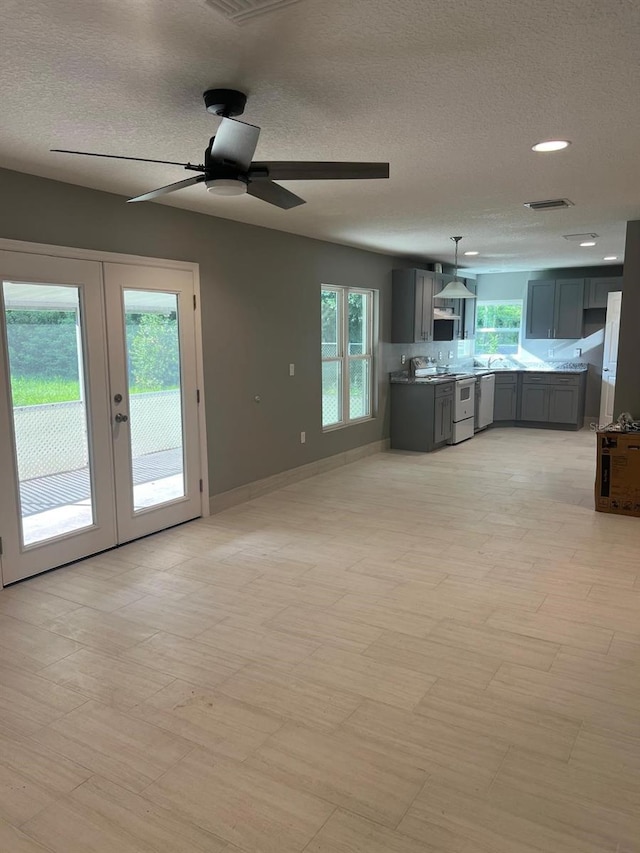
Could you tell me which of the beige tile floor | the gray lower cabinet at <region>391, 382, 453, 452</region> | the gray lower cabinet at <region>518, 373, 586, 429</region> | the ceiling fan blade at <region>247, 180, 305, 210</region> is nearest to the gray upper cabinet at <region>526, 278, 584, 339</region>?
the gray lower cabinet at <region>518, 373, 586, 429</region>

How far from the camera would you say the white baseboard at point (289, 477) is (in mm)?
5109

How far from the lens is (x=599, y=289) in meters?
8.83

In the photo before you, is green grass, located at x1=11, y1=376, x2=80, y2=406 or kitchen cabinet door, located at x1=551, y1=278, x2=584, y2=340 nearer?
green grass, located at x1=11, y1=376, x2=80, y2=406

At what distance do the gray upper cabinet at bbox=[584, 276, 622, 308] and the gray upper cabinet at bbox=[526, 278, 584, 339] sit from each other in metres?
0.08

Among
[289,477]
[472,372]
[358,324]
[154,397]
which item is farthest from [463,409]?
[154,397]

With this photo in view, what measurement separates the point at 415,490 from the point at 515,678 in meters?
3.14

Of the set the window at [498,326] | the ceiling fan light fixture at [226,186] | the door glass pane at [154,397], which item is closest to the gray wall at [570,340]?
the window at [498,326]

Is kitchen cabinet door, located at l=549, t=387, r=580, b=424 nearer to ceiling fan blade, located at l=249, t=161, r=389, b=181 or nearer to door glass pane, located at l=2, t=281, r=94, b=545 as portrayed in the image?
door glass pane, located at l=2, t=281, r=94, b=545

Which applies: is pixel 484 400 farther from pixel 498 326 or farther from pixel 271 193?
pixel 271 193

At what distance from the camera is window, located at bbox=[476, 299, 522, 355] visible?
32.8 ft

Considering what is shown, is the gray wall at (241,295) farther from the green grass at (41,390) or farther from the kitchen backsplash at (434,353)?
the kitchen backsplash at (434,353)

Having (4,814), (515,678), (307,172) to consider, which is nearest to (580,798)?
(515,678)

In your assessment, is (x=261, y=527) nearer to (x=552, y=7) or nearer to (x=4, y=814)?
(x=4, y=814)

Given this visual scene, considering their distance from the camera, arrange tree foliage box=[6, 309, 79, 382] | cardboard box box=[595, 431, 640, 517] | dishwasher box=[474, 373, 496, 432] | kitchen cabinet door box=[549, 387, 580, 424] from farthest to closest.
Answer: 1. kitchen cabinet door box=[549, 387, 580, 424]
2. dishwasher box=[474, 373, 496, 432]
3. cardboard box box=[595, 431, 640, 517]
4. tree foliage box=[6, 309, 79, 382]
